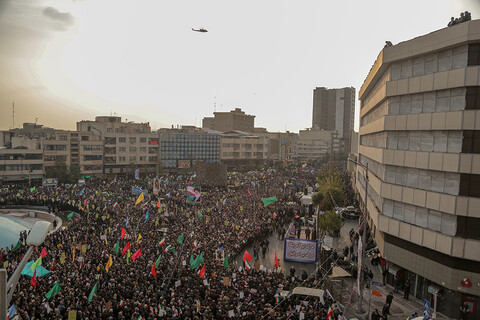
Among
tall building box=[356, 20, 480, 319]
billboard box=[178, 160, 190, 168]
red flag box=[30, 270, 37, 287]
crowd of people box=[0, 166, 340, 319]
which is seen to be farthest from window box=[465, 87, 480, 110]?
billboard box=[178, 160, 190, 168]

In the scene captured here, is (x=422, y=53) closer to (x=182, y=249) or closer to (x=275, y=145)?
(x=182, y=249)

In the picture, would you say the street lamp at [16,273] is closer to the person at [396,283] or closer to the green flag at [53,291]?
the green flag at [53,291]

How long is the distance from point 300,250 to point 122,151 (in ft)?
210

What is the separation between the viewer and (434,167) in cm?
1855

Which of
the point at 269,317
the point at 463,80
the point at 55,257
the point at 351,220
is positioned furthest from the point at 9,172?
the point at 463,80

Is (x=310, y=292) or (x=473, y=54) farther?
(x=310, y=292)

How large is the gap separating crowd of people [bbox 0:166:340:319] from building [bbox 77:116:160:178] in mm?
39870

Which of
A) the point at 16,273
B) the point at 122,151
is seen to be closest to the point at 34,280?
the point at 16,273

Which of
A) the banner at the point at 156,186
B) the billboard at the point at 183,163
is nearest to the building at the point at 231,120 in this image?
the billboard at the point at 183,163

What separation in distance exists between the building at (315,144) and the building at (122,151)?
249 feet

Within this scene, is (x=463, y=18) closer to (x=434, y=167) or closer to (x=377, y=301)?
(x=434, y=167)

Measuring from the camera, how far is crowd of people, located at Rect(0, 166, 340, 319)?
1611 cm

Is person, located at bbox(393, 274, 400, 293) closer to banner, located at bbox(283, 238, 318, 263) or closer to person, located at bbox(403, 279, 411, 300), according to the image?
person, located at bbox(403, 279, 411, 300)

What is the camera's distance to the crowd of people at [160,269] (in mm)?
16109
